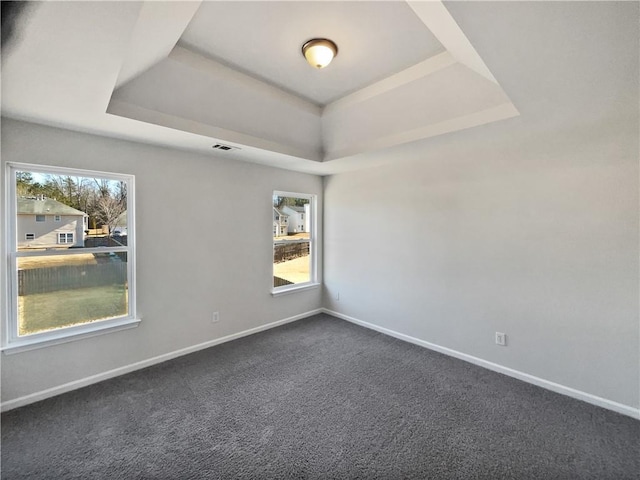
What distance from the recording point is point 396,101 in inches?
100

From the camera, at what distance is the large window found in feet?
7.39

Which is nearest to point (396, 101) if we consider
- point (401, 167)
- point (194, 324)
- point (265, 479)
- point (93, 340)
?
A: point (401, 167)

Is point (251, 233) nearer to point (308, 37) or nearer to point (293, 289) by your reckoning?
point (293, 289)

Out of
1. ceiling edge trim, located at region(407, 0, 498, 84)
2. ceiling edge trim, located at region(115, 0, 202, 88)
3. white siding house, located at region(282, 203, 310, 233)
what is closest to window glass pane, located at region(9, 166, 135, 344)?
ceiling edge trim, located at region(115, 0, 202, 88)

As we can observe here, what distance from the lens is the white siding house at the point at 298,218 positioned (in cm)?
425

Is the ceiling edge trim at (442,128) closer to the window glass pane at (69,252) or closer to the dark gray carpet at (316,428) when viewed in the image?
the dark gray carpet at (316,428)

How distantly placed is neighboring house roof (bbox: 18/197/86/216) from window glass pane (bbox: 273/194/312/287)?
2254 millimetres

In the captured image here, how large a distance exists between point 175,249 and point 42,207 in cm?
112

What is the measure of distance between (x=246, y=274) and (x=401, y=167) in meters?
2.52

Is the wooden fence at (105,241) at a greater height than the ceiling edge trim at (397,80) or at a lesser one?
lesser

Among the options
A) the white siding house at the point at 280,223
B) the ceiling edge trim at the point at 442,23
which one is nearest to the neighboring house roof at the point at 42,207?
the white siding house at the point at 280,223

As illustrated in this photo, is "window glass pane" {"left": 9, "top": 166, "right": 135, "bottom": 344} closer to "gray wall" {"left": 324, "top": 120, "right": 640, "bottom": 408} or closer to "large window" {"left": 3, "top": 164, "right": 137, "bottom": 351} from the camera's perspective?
"large window" {"left": 3, "top": 164, "right": 137, "bottom": 351}

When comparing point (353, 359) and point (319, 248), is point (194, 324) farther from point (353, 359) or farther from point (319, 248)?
point (319, 248)

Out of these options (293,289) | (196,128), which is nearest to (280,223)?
(293,289)
